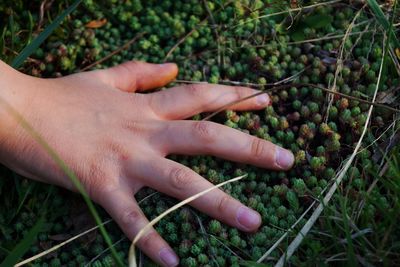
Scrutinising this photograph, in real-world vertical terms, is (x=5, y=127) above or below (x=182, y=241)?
above

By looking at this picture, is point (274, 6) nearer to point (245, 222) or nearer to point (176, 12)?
point (176, 12)

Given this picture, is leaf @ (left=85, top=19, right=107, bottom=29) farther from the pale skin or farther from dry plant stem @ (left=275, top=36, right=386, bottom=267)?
dry plant stem @ (left=275, top=36, right=386, bottom=267)

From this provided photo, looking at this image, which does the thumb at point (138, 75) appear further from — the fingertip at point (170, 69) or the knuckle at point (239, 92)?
the knuckle at point (239, 92)

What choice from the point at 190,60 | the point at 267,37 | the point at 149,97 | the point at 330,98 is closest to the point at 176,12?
the point at 190,60

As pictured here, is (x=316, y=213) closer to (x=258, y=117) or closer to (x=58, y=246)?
(x=258, y=117)

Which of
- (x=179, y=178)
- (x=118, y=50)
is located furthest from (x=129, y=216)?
(x=118, y=50)

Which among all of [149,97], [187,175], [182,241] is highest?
[149,97]

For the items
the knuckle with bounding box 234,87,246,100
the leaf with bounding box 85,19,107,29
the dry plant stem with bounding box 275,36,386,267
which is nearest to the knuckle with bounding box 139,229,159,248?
the dry plant stem with bounding box 275,36,386,267
